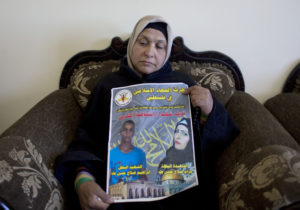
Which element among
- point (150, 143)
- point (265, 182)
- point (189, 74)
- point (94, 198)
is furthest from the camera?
point (189, 74)

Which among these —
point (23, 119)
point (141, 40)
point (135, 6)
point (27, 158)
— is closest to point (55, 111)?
point (23, 119)

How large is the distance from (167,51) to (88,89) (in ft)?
1.39

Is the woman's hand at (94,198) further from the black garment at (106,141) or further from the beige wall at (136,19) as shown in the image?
the beige wall at (136,19)

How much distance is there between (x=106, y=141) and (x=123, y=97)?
19 centimetres

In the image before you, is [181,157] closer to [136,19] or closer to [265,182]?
[265,182]

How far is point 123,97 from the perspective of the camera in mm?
792

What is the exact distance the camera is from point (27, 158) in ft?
2.04

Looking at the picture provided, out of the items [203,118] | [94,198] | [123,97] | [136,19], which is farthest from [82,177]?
[136,19]

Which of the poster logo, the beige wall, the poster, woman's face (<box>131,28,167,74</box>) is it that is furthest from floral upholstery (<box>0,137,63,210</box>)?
the beige wall

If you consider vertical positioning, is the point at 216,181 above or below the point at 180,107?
below

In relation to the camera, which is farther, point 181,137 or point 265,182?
point 181,137

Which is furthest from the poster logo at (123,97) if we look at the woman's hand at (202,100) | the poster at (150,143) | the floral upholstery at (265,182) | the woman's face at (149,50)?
the floral upholstery at (265,182)

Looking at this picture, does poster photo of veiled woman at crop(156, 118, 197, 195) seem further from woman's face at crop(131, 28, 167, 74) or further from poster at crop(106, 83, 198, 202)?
woman's face at crop(131, 28, 167, 74)

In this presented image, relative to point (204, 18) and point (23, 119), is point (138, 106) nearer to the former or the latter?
point (23, 119)
